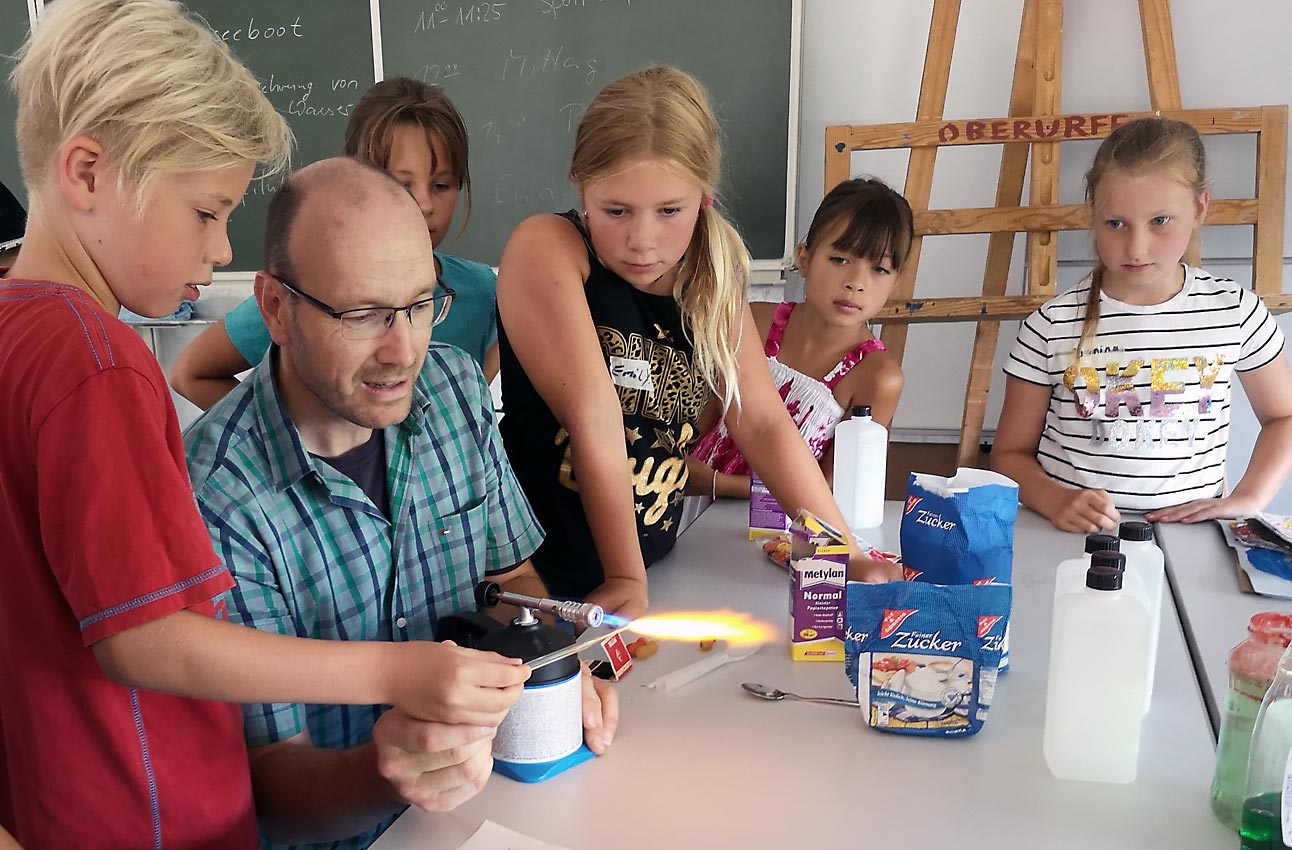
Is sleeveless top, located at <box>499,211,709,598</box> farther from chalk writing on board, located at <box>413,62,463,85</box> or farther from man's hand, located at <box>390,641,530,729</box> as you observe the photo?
chalk writing on board, located at <box>413,62,463,85</box>

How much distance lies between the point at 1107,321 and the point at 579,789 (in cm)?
165

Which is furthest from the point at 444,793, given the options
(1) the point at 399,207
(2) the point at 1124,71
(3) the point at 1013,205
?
(2) the point at 1124,71

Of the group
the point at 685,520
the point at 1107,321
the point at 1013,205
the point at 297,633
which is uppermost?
the point at 1013,205

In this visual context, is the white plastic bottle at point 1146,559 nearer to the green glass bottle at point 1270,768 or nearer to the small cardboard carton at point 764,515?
the green glass bottle at point 1270,768

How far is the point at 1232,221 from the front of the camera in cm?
285

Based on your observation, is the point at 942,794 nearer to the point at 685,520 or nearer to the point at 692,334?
the point at 692,334

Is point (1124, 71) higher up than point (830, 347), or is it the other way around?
point (1124, 71)

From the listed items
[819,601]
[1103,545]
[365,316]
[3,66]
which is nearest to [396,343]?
[365,316]

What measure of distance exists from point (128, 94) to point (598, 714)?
743 millimetres

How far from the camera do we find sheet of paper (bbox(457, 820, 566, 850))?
88cm

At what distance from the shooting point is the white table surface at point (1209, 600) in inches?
48.0

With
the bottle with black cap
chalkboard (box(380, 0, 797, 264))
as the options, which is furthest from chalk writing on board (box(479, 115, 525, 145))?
the bottle with black cap

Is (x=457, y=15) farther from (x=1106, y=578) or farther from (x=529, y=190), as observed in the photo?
(x=1106, y=578)

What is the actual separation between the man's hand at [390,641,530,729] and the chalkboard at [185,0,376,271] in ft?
10.1
